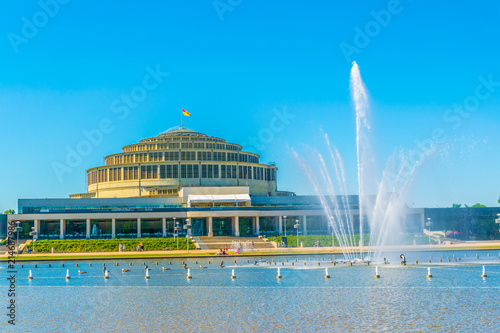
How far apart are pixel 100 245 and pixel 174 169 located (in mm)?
32577

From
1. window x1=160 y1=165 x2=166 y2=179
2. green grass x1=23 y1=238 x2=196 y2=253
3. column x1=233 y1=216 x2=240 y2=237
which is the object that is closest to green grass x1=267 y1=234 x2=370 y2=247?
column x1=233 y1=216 x2=240 y2=237

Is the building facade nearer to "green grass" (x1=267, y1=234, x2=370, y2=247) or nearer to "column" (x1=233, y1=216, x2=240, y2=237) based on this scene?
"column" (x1=233, y1=216, x2=240, y2=237)

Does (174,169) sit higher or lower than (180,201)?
higher

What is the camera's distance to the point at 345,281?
1805 inches

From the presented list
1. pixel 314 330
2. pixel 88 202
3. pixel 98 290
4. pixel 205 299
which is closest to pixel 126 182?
pixel 88 202

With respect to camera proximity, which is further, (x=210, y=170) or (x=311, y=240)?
(x=210, y=170)

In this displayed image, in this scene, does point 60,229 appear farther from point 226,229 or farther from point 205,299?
point 205,299

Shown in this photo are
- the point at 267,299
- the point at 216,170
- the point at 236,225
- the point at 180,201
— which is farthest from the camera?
the point at 216,170

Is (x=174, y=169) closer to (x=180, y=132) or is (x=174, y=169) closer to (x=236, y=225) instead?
(x=180, y=132)

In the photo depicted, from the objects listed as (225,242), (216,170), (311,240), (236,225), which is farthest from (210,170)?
(311,240)

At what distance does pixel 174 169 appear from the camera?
394 feet

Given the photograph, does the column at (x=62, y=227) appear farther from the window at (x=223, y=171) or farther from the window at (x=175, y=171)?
the window at (x=223, y=171)

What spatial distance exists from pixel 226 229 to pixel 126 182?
24991 mm

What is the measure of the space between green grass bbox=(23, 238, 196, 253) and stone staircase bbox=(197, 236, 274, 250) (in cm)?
278
